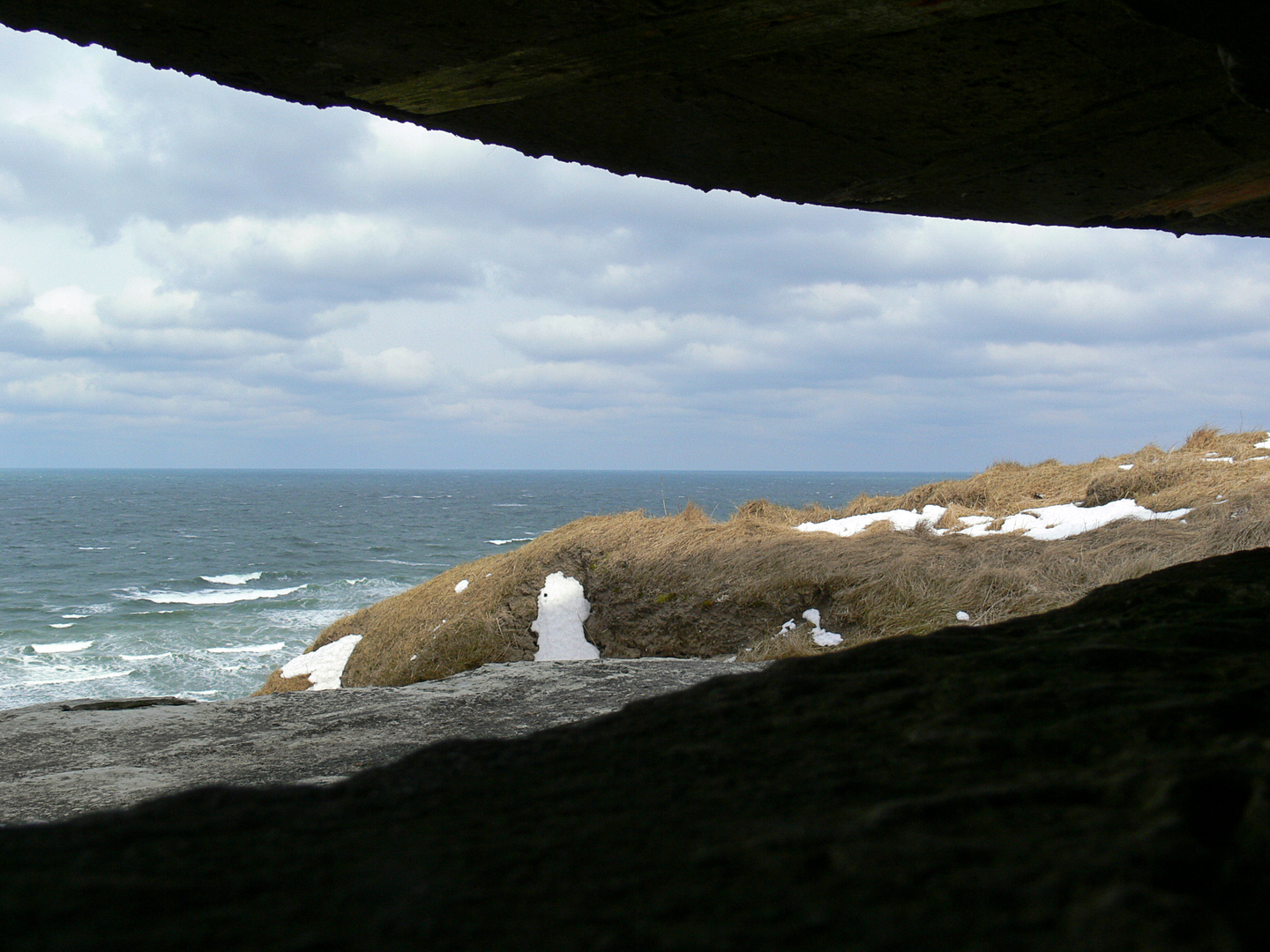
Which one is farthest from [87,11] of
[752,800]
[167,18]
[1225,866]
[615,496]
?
[615,496]

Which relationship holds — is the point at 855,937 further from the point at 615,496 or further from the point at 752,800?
the point at 615,496

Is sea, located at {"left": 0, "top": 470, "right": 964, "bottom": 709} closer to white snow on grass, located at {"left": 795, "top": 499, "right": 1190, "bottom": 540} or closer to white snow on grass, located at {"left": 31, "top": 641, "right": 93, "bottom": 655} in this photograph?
white snow on grass, located at {"left": 31, "top": 641, "right": 93, "bottom": 655}

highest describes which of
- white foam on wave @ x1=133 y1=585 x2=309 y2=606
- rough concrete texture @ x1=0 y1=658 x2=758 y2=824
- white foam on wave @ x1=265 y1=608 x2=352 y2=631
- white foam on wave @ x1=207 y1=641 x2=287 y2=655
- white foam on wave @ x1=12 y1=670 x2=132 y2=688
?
rough concrete texture @ x1=0 y1=658 x2=758 y2=824

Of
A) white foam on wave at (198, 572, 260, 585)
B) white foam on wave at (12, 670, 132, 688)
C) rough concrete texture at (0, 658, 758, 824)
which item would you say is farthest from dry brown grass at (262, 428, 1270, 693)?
white foam on wave at (198, 572, 260, 585)

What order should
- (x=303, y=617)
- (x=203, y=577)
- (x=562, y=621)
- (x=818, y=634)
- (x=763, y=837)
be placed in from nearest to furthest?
1. (x=763, y=837)
2. (x=818, y=634)
3. (x=562, y=621)
4. (x=303, y=617)
5. (x=203, y=577)

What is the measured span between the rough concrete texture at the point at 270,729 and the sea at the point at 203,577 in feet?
22.9

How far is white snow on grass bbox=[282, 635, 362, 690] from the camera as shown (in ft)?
38.7

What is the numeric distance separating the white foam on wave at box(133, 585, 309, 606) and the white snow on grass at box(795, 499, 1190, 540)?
22752 mm

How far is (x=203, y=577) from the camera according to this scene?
33.8m

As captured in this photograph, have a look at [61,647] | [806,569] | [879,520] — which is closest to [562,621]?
[806,569]

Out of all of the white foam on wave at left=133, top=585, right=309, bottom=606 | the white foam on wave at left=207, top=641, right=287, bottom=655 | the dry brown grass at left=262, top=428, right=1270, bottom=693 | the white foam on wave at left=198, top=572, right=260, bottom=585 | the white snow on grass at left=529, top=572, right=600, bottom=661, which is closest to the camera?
the dry brown grass at left=262, top=428, right=1270, bottom=693

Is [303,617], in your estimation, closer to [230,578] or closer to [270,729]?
[230,578]

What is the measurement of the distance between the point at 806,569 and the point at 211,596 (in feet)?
83.8

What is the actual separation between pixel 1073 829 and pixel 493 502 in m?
74.1
